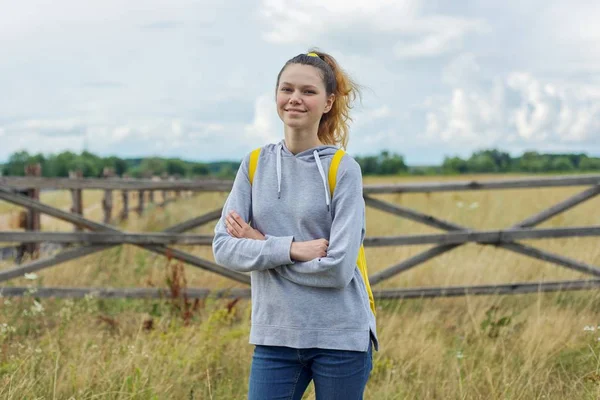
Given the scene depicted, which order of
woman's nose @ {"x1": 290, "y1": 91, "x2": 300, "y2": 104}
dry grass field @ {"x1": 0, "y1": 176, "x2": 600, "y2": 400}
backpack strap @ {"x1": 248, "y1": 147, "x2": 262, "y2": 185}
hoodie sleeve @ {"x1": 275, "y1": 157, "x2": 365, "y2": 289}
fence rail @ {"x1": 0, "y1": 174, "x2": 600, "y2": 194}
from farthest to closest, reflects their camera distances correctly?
fence rail @ {"x1": 0, "y1": 174, "x2": 600, "y2": 194}, dry grass field @ {"x1": 0, "y1": 176, "x2": 600, "y2": 400}, backpack strap @ {"x1": 248, "y1": 147, "x2": 262, "y2": 185}, woman's nose @ {"x1": 290, "y1": 91, "x2": 300, "y2": 104}, hoodie sleeve @ {"x1": 275, "y1": 157, "x2": 365, "y2": 289}

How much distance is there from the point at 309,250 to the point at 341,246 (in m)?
0.10

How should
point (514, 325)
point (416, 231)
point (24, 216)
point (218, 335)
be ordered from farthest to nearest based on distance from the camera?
point (416, 231)
point (24, 216)
point (514, 325)
point (218, 335)

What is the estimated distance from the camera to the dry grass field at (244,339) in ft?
11.9

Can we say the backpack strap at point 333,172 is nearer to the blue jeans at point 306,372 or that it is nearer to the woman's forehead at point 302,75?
the woman's forehead at point 302,75

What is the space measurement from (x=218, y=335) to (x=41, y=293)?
239 cm

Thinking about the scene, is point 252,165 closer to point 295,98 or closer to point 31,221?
point 295,98

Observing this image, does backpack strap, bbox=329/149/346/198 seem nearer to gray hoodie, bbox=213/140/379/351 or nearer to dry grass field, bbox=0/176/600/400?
gray hoodie, bbox=213/140/379/351

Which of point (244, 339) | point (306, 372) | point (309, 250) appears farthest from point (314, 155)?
point (244, 339)

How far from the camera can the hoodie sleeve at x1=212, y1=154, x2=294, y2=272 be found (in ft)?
6.87

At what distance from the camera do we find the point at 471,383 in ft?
12.1

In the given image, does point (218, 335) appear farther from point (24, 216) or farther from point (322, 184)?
point (24, 216)

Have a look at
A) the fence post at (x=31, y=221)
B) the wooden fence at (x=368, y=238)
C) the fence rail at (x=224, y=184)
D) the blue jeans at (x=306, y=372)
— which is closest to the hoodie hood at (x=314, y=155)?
the blue jeans at (x=306, y=372)

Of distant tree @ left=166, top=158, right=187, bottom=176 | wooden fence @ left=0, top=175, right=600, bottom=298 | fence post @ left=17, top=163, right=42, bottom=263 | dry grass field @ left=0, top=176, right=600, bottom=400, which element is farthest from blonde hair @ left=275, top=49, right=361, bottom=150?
distant tree @ left=166, top=158, right=187, bottom=176

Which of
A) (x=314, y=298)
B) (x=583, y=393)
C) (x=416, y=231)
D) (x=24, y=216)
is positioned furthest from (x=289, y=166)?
(x=416, y=231)
